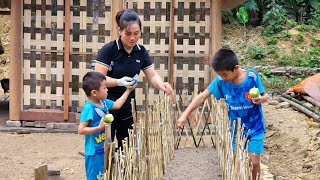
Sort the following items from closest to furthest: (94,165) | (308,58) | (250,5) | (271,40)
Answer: (94,165)
(308,58)
(271,40)
(250,5)

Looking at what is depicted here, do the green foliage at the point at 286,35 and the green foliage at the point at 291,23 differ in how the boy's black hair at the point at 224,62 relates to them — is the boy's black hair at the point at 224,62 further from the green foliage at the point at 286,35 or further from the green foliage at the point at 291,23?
the green foliage at the point at 291,23

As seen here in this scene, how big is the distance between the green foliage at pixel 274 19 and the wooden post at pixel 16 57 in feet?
36.0

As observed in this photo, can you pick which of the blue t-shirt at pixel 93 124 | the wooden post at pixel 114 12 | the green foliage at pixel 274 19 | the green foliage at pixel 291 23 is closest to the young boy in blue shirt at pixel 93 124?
the blue t-shirt at pixel 93 124

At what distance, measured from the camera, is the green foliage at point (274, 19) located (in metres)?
19.5

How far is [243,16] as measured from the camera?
20.1 meters

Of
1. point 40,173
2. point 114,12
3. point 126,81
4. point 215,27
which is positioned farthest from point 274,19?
point 40,173

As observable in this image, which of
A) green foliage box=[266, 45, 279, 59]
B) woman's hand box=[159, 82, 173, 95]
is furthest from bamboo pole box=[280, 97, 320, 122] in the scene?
green foliage box=[266, 45, 279, 59]

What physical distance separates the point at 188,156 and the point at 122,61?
2.73m

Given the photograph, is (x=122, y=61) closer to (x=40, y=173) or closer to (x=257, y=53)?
(x=40, y=173)

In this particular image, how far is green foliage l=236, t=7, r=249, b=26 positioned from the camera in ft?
66.3

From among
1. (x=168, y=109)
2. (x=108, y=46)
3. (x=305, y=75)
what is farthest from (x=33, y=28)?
(x=305, y=75)

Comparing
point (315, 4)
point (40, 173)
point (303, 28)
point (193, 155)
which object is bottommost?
point (193, 155)

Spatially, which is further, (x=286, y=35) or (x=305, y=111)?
(x=286, y=35)

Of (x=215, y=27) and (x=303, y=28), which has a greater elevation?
(x=303, y=28)
